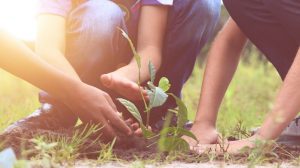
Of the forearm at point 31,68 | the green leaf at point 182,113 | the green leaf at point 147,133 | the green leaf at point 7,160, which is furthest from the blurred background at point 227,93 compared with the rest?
the green leaf at point 7,160

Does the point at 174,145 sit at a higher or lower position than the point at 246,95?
higher

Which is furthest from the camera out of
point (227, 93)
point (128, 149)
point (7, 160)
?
point (227, 93)

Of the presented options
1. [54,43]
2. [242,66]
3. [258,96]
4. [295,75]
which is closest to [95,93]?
[54,43]

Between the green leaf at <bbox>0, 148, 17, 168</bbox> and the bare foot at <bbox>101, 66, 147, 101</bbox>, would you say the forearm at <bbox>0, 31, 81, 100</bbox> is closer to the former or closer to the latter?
the bare foot at <bbox>101, 66, 147, 101</bbox>

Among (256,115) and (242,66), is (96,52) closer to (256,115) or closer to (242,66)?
(256,115)

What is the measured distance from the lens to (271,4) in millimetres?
2270

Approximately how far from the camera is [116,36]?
2.55 metres

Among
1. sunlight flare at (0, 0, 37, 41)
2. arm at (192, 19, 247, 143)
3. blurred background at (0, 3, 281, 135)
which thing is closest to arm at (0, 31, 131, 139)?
blurred background at (0, 3, 281, 135)

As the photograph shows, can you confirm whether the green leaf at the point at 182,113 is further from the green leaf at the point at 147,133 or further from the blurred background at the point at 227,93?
the blurred background at the point at 227,93

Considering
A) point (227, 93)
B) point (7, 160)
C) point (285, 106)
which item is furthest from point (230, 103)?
point (7, 160)

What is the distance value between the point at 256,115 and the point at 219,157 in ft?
6.13

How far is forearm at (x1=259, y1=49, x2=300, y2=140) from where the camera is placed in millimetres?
2035

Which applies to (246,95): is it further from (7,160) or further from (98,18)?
(7,160)

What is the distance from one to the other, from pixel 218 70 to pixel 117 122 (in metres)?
0.62
